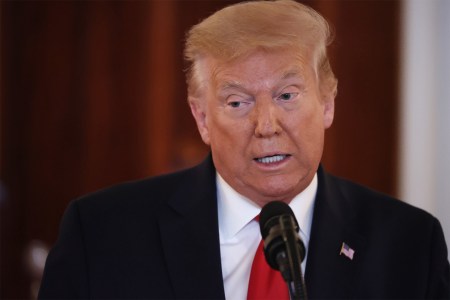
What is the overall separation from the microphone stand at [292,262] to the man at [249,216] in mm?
459

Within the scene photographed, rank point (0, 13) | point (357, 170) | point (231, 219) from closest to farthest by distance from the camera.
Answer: point (231, 219)
point (357, 170)
point (0, 13)

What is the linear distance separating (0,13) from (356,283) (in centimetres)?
248

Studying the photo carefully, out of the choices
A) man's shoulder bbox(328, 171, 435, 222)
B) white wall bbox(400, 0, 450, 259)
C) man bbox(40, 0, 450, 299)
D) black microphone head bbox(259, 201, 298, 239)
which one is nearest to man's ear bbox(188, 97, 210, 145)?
man bbox(40, 0, 450, 299)

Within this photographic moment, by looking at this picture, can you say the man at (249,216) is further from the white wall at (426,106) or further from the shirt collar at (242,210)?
the white wall at (426,106)

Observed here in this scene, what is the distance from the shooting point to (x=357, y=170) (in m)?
3.28

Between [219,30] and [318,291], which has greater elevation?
[219,30]

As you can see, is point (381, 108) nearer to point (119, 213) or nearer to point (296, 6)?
point (296, 6)

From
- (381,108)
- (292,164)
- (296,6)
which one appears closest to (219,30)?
(296,6)

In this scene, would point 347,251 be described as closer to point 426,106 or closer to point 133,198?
point 133,198

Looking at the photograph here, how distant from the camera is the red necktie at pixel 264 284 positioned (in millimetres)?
1642

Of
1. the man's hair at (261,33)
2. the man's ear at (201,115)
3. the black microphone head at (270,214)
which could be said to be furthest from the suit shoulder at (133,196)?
the black microphone head at (270,214)

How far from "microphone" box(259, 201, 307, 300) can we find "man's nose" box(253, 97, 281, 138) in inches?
15.5

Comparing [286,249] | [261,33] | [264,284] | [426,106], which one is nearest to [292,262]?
[286,249]

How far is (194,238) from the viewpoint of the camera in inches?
69.6
